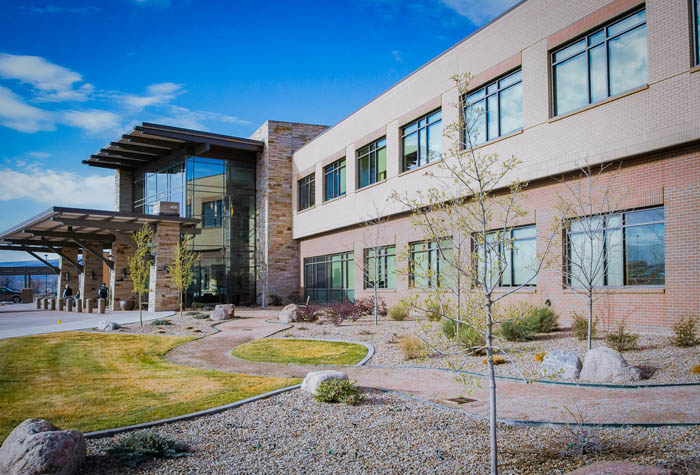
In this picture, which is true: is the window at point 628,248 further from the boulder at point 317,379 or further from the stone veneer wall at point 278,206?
the stone veneer wall at point 278,206

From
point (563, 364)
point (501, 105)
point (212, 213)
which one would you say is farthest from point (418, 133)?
point (212, 213)

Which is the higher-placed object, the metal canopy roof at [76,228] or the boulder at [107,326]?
the metal canopy roof at [76,228]

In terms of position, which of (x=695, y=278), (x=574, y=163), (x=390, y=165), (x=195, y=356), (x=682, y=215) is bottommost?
(x=195, y=356)

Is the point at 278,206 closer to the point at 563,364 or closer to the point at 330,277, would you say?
the point at 330,277

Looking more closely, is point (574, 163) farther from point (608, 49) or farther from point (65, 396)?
point (65, 396)

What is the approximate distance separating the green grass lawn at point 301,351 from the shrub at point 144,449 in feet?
19.9

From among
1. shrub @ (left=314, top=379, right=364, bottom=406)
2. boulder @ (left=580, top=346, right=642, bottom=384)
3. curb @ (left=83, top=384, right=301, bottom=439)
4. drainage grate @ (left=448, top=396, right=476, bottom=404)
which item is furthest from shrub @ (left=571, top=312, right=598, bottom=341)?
curb @ (left=83, top=384, right=301, bottom=439)

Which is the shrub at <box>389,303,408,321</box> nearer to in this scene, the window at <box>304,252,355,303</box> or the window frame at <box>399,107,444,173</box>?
the window frame at <box>399,107,444,173</box>

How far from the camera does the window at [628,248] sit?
12.2 meters

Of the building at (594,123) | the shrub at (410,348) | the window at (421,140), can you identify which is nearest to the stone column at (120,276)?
the building at (594,123)

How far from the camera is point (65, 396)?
8.54 meters

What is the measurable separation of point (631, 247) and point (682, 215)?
151 centimetres

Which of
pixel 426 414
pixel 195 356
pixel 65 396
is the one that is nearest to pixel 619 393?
pixel 426 414

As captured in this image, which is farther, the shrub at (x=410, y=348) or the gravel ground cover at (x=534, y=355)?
the shrub at (x=410, y=348)
